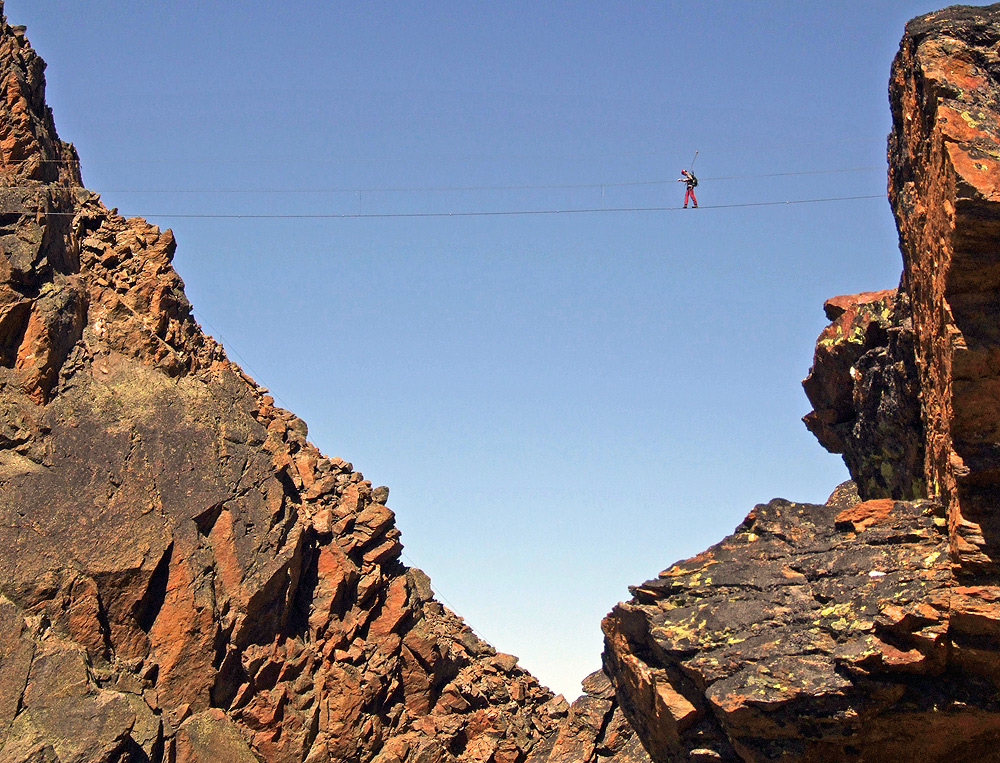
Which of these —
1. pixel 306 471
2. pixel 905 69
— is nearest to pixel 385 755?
pixel 306 471

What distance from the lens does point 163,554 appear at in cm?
2800

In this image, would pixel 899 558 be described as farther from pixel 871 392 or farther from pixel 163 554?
pixel 163 554

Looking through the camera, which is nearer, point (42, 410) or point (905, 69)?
point (905, 69)

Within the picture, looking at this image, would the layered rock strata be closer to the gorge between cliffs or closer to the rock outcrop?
the gorge between cliffs

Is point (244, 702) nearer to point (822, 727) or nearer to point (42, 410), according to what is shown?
point (42, 410)

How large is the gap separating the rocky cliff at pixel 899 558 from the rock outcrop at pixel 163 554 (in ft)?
24.5

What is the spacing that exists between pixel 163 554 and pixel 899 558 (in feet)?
58.8

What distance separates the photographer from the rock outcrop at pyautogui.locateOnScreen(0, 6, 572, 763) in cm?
2602

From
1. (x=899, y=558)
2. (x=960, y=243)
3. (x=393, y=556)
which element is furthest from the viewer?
(x=393, y=556)

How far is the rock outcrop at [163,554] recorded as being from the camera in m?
26.0

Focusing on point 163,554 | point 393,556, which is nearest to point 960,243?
point 163,554

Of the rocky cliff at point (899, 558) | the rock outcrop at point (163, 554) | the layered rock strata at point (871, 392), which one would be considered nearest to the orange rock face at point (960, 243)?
the rocky cliff at point (899, 558)

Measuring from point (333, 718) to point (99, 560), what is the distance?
806 centimetres

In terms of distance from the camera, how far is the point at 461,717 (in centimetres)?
3353
